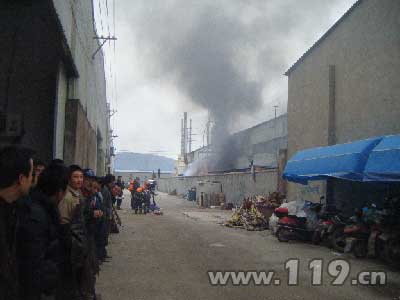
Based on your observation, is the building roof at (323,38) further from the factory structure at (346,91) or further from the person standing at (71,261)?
the person standing at (71,261)

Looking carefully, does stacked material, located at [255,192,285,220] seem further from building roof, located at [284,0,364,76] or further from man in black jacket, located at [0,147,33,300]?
man in black jacket, located at [0,147,33,300]

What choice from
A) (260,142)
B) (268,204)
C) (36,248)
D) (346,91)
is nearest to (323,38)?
(346,91)

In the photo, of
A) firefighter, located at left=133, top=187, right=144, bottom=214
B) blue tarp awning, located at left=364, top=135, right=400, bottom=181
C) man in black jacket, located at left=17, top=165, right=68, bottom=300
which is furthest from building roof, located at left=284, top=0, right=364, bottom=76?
man in black jacket, located at left=17, top=165, right=68, bottom=300

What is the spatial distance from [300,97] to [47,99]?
11577 mm

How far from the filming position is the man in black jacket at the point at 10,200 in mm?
2010

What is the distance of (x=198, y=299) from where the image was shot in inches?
218

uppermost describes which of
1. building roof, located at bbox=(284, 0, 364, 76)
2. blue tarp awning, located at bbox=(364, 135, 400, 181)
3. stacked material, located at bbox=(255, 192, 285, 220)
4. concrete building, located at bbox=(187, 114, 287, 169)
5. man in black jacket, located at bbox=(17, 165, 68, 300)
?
building roof, located at bbox=(284, 0, 364, 76)

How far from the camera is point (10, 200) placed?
7.06ft

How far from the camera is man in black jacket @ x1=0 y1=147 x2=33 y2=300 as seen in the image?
2.01 m

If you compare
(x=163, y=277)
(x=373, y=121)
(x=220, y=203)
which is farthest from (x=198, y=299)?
(x=220, y=203)

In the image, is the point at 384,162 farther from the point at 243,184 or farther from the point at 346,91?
the point at 243,184

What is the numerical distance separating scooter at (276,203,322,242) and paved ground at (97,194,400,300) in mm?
302

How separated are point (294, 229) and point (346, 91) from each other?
4766 mm

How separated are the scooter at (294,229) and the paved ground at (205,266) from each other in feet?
0.99
